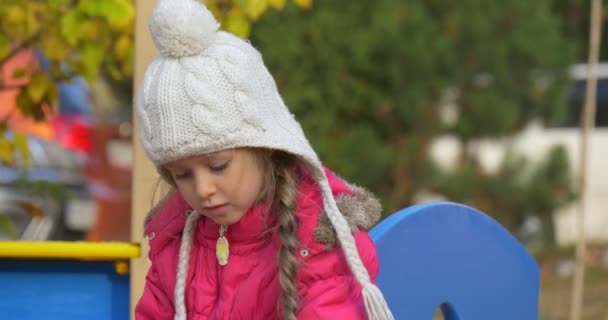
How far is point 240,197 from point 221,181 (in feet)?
0.19

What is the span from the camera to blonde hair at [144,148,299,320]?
5.98ft

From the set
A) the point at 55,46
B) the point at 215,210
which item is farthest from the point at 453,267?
the point at 55,46

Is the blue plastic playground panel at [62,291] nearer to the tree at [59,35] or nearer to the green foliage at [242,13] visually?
the tree at [59,35]

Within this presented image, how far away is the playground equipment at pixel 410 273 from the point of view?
2.27m

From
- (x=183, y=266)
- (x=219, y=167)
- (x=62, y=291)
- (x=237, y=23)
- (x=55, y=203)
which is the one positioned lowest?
(x=55, y=203)

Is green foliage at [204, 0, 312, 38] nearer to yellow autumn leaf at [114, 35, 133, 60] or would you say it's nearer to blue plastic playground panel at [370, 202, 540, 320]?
yellow autumn leaf at [114, 35, 133, 60]

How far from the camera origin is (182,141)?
178 cm

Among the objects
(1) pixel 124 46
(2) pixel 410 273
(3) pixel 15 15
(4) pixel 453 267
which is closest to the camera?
(2) pixel 410 273

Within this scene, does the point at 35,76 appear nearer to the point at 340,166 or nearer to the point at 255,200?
the point at 255,200

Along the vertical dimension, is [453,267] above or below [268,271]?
below

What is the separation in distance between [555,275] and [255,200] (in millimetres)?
5037

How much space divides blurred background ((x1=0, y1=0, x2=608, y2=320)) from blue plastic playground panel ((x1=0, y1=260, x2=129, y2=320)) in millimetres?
2278

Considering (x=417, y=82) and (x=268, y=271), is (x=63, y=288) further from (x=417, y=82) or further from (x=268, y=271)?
(x=417, y=82)

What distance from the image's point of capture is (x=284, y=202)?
189 centimetres
